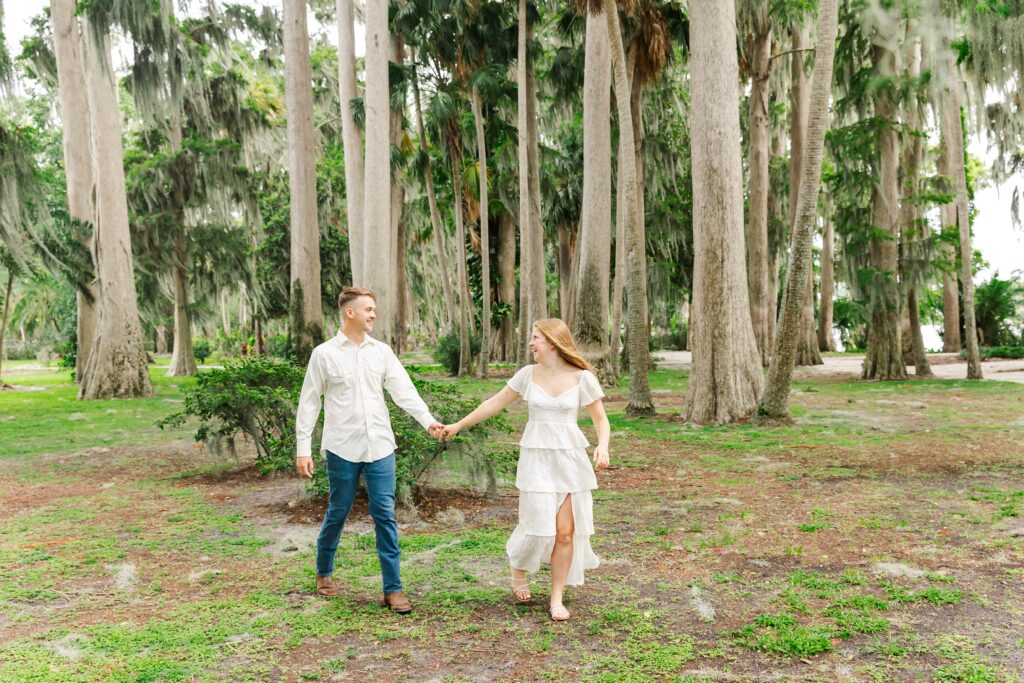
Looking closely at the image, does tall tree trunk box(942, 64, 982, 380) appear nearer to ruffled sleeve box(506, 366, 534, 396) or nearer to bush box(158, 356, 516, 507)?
bush box(158, 356, 516, 507)

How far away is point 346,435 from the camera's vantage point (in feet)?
14.0

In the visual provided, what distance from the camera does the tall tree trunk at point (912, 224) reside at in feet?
55.4

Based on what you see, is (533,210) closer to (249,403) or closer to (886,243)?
(886,243)

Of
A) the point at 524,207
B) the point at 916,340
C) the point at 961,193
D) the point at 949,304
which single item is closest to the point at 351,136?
the point at 524,207

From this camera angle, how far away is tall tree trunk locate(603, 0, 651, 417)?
11.6 m

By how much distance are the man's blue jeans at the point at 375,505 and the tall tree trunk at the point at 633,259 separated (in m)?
7.80

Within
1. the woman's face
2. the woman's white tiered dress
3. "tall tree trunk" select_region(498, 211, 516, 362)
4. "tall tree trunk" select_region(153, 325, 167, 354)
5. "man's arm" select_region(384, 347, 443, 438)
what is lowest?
the woman's white tiered dress

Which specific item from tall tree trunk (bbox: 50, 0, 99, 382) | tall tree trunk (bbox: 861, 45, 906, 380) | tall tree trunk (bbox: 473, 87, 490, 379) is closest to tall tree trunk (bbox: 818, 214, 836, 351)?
tall tree trunk (bbox: 861, 45, 906, 380)

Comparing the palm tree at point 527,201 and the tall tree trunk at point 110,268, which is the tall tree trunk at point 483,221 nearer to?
the palm tree at point 527,201

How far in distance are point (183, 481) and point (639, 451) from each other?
5.00 metres

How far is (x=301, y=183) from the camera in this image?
1684cm

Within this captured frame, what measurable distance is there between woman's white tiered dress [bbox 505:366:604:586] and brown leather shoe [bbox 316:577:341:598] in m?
1.07

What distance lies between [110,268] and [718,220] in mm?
13142

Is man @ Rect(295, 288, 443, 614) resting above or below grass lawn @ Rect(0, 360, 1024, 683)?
above
